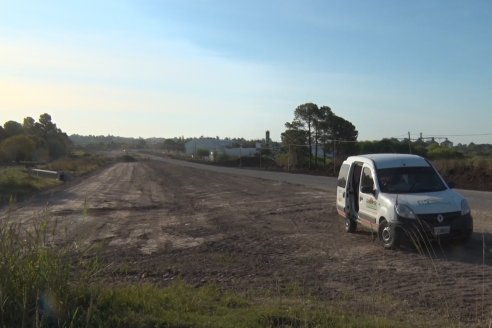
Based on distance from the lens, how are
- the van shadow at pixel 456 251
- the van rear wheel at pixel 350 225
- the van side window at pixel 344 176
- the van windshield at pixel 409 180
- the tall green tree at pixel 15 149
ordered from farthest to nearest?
1. the tall green tree at pixel 15 149
2. the van side window at pixel 344 176
3. the van rear wheel at pixel 350 225
4. the van windshield at pixel 409 180
5. the van shadow at pixel 456 251

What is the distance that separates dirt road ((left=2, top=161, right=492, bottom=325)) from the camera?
24.8ft

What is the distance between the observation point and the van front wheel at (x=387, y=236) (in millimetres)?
10758

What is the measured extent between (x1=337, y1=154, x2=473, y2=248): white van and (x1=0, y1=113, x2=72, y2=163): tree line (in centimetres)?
7069

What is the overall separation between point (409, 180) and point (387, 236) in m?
1.63

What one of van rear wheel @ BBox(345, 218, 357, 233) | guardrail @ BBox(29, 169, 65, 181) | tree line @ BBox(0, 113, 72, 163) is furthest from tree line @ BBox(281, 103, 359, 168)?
van rear wheel @ BBox(345, 218, 357, 233)

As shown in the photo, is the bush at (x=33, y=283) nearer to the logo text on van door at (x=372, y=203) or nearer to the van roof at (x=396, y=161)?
the logo text on van door at (x=372, y=203)

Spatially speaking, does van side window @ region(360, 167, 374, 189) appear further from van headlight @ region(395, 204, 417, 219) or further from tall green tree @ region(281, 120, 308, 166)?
tall green tree @ region(281, 120, 308, 166)

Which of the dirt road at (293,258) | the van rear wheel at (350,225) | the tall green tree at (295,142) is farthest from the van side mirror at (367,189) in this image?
the tall green tree at (295,142)

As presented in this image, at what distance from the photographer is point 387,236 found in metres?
11.0

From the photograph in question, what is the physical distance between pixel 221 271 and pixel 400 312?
3.62 meters

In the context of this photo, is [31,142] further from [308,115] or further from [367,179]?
[367,179]

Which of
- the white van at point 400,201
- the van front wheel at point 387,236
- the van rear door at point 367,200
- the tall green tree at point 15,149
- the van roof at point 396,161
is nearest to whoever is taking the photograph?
the white van at point 400,201

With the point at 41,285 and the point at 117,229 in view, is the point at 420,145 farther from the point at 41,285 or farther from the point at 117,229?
the point at 41,285

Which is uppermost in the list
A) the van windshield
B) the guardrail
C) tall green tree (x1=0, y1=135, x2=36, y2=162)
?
tall green tree (x1=0, y1=135, x2=36, y2=162)
